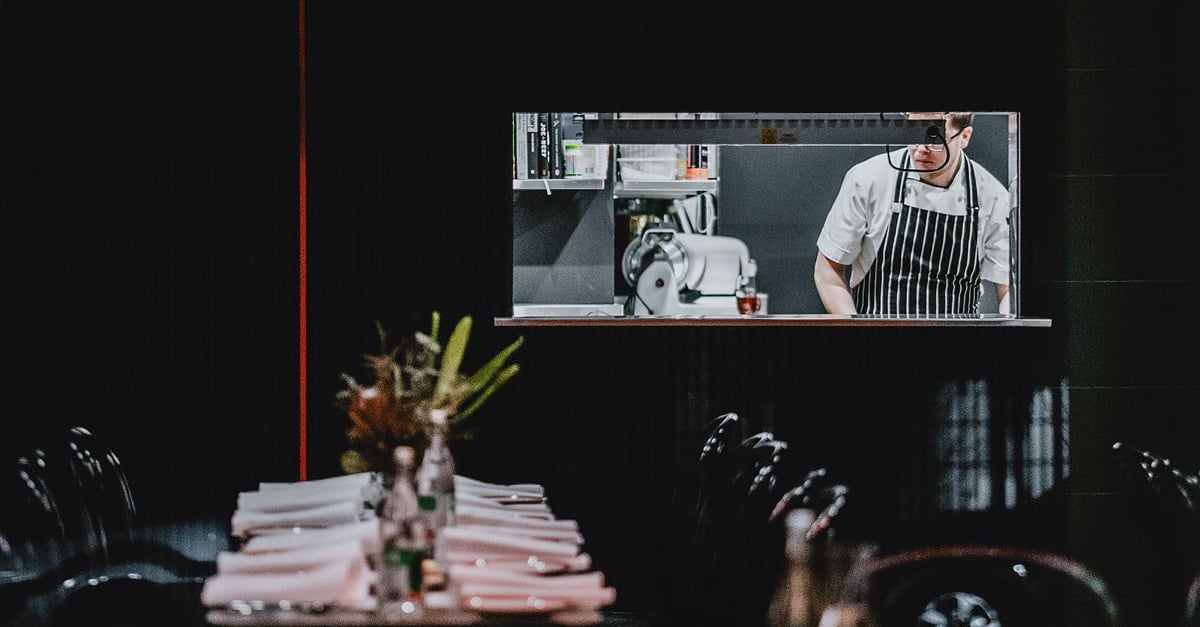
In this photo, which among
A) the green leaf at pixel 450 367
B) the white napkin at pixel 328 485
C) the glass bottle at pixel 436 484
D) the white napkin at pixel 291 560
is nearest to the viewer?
the white napkin at pixel 291 560

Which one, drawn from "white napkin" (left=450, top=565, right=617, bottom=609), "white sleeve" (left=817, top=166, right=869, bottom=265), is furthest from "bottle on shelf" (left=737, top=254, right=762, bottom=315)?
"white napkin" (left=450, top=565, right=617, bottom=609)

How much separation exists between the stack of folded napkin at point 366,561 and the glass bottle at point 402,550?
0.03m

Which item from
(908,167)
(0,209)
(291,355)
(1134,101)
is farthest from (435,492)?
(908,167)

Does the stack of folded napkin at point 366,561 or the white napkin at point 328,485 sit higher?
the white napkin at point 328,485

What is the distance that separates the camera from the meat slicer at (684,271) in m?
5.54

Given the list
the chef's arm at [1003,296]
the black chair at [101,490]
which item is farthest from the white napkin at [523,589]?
the chef's arm at [1003,296]

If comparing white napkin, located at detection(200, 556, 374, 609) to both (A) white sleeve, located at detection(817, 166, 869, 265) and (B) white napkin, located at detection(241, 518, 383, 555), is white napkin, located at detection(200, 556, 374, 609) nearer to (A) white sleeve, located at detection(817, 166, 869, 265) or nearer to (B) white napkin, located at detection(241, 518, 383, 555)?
(B) white napkin, located at detection(241, 518, 383, 555)

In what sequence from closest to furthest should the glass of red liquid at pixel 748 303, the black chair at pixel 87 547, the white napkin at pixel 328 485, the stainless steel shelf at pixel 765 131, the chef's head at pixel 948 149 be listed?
the white napkin at pixel 328 485 < the black chair at pixel 87 547 < the stainless steel shelf at pixel 765 131 < the glass of red liquid at pixel 748 303 < the chef's head at pixel 948 149


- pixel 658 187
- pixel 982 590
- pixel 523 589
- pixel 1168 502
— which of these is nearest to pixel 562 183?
pixel 658 187

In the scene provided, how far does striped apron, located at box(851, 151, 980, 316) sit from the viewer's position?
16.9 feet

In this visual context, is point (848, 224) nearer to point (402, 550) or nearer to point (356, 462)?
point (356, 462)

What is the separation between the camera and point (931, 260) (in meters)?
5.21

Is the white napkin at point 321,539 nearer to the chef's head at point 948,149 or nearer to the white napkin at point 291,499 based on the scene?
the white napkin at point 291,499

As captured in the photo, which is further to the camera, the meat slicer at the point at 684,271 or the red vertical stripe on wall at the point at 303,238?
the meat slicer at the point at 684,271
